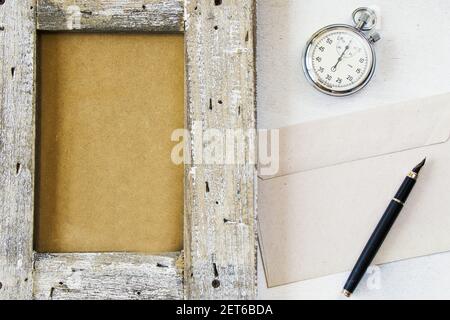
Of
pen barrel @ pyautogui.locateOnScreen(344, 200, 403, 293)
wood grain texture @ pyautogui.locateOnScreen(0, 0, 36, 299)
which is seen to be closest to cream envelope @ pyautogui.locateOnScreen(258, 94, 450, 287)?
pen barrel @ pyautogui.locateOnScreen(344, 200, 403, 293)

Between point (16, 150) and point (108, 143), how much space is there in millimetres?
108

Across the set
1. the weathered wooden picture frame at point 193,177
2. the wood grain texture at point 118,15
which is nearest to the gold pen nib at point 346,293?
the weathered wooden picture frame at point 193,177

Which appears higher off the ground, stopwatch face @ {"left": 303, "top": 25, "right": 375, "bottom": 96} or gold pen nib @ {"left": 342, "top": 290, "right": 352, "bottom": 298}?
stopwatch face @ {"left": 303, "top": 25, "right": 375, "bottom": 96}

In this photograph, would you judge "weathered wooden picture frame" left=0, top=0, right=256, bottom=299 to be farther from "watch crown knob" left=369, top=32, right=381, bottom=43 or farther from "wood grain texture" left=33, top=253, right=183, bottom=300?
"watch crown knob" left=369, top=32, right=381, bottom=43

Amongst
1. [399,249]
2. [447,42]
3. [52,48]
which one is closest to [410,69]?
[447,42]

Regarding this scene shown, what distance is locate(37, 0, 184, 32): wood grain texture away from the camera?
2.03 ft

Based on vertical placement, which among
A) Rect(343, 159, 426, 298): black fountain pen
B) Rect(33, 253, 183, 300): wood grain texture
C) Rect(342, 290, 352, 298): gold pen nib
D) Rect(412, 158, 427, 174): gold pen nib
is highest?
Rect(412, 158, 427, 174): gold pen nib

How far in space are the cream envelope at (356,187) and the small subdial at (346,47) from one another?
8 cm

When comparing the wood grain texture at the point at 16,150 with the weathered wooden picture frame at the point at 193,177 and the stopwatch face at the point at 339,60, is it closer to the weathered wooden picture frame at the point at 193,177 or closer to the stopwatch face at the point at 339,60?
the weathered wooden picture frame at the point at 193,177

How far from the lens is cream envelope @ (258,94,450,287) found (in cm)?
67

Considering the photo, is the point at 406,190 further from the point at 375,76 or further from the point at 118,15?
the point at 118,15

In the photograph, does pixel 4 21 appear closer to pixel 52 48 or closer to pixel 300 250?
pixel 52 48

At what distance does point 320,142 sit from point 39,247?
38 centimetres

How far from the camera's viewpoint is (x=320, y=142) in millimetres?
675
